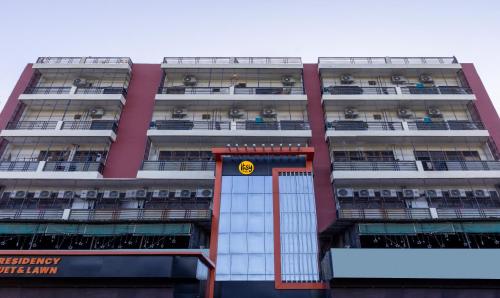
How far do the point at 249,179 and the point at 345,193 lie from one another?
21.7 ft

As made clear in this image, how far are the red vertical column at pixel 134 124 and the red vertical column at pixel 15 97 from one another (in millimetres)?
7923

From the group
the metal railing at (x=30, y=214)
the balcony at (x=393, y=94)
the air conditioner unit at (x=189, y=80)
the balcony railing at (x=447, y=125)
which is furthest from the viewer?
the air conditioner unit at (x=189, y=80)

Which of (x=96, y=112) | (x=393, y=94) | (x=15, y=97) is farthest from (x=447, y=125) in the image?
(x=15, y=97)

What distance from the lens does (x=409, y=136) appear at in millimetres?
21484

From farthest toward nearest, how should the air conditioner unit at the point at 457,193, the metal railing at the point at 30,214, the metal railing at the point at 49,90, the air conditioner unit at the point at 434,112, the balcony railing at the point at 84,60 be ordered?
the balcony railing at the point at 84,60
the metal railing at the point at 49,90
the air conditioner unit at the point at 434,112
the air conditioner unit at the point at 457,193
the metal railing at the point at 30,214

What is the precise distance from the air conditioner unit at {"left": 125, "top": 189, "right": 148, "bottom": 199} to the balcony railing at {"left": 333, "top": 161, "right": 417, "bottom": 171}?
12.8 m

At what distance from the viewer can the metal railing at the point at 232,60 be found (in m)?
25.9

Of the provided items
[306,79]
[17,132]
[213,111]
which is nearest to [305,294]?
[213,111]

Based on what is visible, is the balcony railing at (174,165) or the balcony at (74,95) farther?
the balcony at (74,95)

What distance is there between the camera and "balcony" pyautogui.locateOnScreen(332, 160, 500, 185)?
19703 millimetres

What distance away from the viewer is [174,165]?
20.9 metres

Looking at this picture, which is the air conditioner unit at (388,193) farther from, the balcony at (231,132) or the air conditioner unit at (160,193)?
the air conditioner unit at (160,193)

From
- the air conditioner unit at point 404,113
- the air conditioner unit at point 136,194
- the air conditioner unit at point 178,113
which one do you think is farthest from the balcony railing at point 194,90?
the air conditioner unit at point 404,113

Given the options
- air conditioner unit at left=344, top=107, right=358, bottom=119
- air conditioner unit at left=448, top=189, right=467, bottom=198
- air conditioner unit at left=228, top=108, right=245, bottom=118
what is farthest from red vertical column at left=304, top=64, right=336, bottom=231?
air conditioner unit at left=448, top=189, right=467, bottom=198
